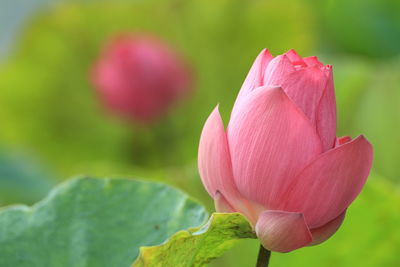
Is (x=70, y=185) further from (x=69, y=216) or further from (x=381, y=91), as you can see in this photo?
(x=381, y=91)

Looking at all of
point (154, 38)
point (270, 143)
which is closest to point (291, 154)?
point (270, 143)

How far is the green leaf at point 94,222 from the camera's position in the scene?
0.60 m

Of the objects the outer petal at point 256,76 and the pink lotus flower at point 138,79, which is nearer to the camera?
the outer petal at point 256,76

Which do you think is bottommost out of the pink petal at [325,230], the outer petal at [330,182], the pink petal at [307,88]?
the pink petal at [325,230]

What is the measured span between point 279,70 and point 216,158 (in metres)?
0.06

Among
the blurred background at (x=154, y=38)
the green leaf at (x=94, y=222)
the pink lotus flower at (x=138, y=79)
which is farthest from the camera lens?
the blurred background at (x=154, y=38)

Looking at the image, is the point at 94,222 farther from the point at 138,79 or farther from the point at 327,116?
the point at 138,79

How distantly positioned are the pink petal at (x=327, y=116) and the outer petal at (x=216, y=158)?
54 mm

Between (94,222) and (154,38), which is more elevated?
(154,38)

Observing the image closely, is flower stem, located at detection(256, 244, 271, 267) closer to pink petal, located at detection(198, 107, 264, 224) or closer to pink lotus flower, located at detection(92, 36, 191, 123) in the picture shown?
pink petal, located at detection(198, 107, 264, 224)

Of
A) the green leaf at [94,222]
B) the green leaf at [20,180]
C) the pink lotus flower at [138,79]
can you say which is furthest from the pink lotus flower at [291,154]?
the green leaf at [20,180]

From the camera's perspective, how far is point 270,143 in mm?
427

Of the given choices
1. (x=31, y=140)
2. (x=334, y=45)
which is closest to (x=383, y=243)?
(x=334, y=45)

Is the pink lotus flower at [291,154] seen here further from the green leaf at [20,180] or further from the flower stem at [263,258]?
the green leaf at [20,180]
